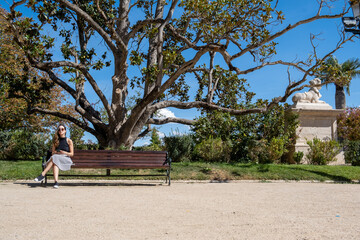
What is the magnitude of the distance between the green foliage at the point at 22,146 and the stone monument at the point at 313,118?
1177cm

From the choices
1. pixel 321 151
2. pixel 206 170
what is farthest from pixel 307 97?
pixel 206 170

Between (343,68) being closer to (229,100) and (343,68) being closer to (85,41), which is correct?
(229,100)

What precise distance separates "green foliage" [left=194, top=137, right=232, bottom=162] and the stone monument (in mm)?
3849

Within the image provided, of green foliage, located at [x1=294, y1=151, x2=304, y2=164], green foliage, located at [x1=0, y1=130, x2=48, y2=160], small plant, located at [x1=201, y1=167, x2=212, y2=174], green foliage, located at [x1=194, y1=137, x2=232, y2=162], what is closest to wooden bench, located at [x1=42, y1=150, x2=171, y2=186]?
small plant, located at [x1=201, y1=167, x2=212, y2=174]

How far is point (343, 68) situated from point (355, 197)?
112 feet

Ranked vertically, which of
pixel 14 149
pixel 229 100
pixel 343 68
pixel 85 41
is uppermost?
pixel 343 68

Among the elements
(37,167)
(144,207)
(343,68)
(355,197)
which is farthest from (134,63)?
(343,68)

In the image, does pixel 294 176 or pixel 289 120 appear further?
pixel 289 120

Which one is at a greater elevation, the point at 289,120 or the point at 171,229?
the point at 289,120

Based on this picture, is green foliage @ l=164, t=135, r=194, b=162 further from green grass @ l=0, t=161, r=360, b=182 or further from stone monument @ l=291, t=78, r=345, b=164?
stone monument @ l=291, t=78, r=345, b=164

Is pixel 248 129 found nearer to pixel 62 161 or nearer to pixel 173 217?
pixel 62 161

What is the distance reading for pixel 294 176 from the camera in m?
10.9

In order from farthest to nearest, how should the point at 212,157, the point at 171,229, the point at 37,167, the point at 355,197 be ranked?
the point at 212,157 → the point at 37,167 → the point at 355,197 → the point at 171,229

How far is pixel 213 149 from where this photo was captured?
13.1m
